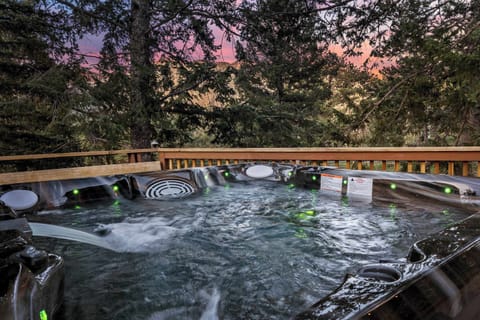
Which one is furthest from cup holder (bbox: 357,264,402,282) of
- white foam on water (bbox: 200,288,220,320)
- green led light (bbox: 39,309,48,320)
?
green led light (bbox: 39,309,48,320)

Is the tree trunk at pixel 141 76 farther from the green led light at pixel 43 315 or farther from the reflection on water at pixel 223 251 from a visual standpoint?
the green led light at pixel 43 315

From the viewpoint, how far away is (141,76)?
16.2 feet

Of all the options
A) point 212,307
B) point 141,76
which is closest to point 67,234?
point 212,307

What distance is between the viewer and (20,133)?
595 cm

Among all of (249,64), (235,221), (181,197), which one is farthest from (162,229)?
(249,64)

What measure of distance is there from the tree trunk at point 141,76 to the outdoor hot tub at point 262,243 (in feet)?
7.30

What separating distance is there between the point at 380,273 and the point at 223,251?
0.93m

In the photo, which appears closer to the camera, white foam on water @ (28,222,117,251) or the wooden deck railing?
white foam on water @ (28,222,117,251)

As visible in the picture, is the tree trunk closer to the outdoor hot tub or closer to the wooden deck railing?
the wooden deck railing

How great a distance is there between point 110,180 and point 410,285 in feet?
8.63

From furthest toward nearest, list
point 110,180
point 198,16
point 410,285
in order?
point 198,16 < point 110,180 < point 410,285

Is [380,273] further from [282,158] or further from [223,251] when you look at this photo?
[282,158]

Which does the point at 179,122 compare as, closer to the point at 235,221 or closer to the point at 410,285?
the point at 235,221

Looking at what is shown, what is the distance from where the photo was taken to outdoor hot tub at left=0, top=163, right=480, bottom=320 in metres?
0.89
